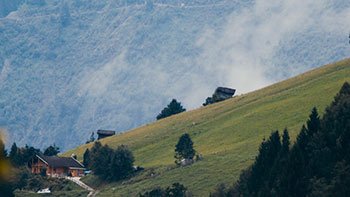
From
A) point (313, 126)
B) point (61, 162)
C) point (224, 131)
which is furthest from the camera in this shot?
point (61, 162)

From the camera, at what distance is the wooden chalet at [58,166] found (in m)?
155

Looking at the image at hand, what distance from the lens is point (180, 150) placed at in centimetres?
13450

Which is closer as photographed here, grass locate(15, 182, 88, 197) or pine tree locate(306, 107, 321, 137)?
pine tree locate(306, 107, 321, 137)

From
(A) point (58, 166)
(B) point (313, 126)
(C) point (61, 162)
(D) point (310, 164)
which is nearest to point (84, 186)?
(A) point (58, 166)

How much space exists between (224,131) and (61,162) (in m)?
24.6

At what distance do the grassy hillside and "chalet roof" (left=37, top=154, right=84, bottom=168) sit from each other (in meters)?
6.58

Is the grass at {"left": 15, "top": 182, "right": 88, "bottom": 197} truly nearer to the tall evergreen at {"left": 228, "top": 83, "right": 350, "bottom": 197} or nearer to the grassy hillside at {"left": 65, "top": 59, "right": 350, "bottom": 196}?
the grassy hillside at {"left": 65, "top": 59, "right": 350, "bottom": 196}

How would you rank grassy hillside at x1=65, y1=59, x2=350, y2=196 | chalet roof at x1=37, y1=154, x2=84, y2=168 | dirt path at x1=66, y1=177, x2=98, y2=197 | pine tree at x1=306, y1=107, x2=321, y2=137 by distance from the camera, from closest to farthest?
1. pine tree at x1=306, y1=107, x2=321, y2=137
2. grassy hillside at x1=65, y1=59, x2=350, y2=196
3. dirt path at x1=66, y1=177, x2=98, y2=197
4. chalet roof at x1=37, y1=154, x2=84, y2=168

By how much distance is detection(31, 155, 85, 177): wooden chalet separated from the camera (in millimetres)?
154625

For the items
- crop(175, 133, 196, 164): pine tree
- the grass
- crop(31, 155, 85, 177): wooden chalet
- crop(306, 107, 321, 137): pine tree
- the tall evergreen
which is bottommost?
the tall evergreen

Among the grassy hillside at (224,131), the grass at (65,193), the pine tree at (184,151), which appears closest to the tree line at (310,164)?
the grassy hillside at (224,131)

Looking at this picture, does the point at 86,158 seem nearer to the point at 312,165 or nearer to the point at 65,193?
the point at 65,193

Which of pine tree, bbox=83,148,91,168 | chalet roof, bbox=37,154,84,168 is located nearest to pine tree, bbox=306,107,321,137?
pine tree, bbox=83,148,91,168

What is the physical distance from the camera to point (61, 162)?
6324 inches
